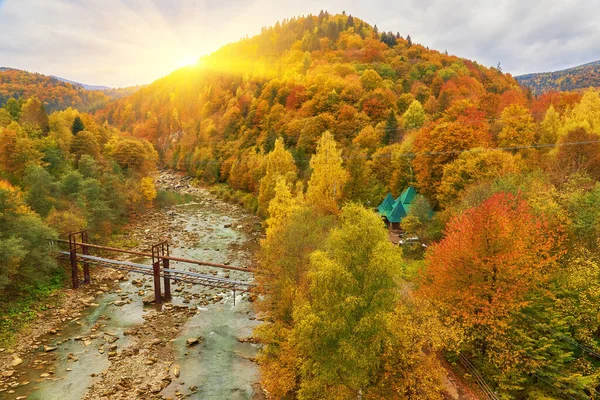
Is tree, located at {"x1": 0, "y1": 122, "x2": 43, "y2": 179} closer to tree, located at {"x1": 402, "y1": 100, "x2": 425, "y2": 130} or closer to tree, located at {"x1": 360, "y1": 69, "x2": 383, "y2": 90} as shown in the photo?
tree, located at {"x1": 402, "y1": 100, "x2": 425, "y2": 130}

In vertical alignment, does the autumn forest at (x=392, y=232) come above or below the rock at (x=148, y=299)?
above

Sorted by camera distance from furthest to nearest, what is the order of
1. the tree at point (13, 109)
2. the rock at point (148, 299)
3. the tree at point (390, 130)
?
the tree at point (390, 130) < the tree at point (13, 109) < the rock at point (148, 299)

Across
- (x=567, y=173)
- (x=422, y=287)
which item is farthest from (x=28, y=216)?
(x=567, y=173)

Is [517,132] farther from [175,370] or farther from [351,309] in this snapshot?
[175,370]

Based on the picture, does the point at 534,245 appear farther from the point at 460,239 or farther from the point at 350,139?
the point at 350,139

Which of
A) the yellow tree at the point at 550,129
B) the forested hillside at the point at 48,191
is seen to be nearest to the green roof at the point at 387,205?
the yellow tree at the point at 550,129

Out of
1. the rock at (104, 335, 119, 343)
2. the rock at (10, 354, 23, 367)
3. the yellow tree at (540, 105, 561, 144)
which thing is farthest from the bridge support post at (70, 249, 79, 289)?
the yellow tree at (540, 105, 561, 144)

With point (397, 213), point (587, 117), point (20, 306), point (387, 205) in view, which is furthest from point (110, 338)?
point (587, 117)

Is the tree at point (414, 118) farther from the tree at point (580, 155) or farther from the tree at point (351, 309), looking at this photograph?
the tree at point (351, 309)
